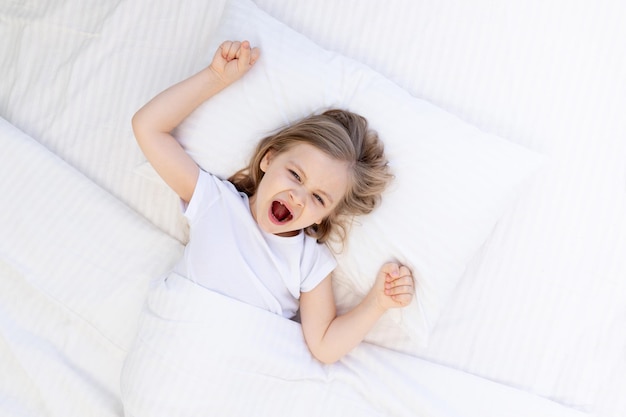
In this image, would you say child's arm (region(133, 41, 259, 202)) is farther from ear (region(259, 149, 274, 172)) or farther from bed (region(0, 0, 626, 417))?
ear (region(259, 149, 274, 172))

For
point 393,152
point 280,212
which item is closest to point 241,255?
point 280,212

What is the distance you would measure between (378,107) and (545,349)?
2.10ft

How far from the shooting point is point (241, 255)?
4.65 ft

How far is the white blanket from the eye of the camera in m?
1.34

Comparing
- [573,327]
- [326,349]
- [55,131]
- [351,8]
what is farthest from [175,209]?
[573,327]

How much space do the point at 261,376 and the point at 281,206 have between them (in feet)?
1.17

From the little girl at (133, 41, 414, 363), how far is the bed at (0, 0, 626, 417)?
38 millimetres

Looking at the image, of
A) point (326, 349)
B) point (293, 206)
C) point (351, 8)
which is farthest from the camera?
point (351, 8)

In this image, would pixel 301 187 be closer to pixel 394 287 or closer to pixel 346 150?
pixel 346 150

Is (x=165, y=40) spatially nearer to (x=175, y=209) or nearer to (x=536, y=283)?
(x=175, y=209)

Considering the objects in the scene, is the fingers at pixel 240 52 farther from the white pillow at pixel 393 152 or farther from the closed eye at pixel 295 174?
the closed eye at pixel 295 174

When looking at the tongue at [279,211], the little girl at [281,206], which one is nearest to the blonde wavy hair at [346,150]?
the little girl at [281,206]

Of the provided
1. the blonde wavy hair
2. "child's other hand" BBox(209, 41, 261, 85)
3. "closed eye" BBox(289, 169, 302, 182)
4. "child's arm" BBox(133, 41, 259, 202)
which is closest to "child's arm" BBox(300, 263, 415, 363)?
the blonde wavy hair

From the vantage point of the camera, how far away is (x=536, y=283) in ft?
4.79
